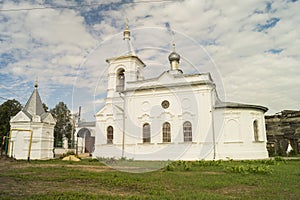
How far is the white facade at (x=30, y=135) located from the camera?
25.1 m

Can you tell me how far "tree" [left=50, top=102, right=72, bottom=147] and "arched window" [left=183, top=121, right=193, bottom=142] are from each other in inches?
1250

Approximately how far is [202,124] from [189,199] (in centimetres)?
1705

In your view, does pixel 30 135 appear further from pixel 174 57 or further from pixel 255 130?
pixel 255 130

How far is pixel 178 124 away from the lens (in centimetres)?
2391

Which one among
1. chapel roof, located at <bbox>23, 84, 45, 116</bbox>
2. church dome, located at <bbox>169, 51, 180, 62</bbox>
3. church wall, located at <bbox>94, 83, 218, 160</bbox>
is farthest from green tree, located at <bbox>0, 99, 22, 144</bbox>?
church dome, located at <bbox>169, 51, 180, 62</bbox>

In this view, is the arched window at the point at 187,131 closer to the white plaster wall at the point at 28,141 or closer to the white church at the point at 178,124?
the white church at the point at 178,124

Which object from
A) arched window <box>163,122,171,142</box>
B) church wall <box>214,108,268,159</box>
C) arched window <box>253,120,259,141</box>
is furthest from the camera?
arched window <box>163,122,171,142</box>

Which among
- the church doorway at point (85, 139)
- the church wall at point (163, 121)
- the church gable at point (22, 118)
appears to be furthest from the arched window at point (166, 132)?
the church doorway at point (85, 139)

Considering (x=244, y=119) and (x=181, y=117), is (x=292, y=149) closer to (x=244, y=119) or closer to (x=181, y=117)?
(x=244, y=119)

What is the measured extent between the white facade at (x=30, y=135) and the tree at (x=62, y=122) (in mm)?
22425

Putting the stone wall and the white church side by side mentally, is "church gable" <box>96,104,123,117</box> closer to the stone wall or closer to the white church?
the white church

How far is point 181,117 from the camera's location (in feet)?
78.7

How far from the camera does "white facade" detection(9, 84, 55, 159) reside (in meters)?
25.1

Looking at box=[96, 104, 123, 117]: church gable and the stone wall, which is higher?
box=[96, 104, 123, 117]: church gable
